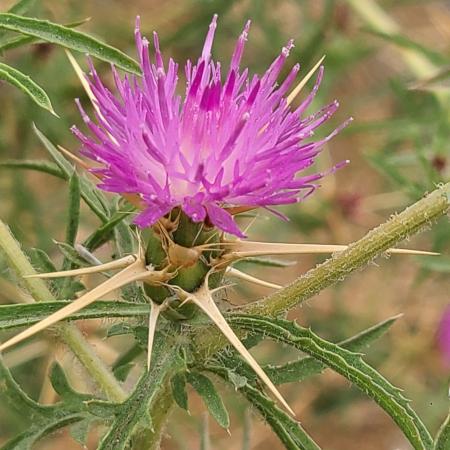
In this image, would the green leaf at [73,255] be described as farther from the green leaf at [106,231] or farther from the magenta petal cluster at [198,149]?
the magenta petal cluster at [198,149]

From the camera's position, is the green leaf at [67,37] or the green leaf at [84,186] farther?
the green leaf at [84,186]

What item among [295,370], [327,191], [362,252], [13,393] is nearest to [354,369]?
[362,252]

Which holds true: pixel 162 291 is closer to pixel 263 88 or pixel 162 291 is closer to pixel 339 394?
pixel 263 88

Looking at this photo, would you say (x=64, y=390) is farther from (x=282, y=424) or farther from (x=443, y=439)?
(x=443, y=439)

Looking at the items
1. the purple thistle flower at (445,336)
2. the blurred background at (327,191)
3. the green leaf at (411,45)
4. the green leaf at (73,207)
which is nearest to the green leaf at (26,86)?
the green leaf at (73,207)

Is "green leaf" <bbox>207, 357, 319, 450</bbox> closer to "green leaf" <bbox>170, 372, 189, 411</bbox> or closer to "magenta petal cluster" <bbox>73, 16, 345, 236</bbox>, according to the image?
"green leaf" <bbox>170, 372, 189, 411</bbox>
